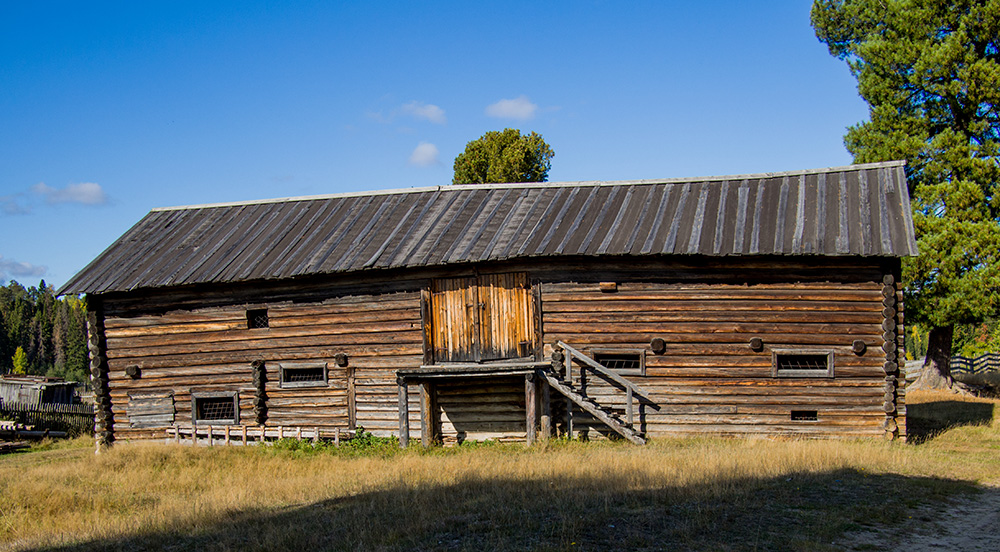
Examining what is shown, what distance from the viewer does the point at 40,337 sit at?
95812mm

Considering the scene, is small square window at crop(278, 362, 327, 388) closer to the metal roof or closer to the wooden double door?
the metal roof

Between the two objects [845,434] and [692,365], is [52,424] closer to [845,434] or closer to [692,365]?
[692,365]

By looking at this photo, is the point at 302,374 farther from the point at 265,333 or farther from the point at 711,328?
the point at 711,328

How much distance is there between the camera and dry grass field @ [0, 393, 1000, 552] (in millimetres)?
9148

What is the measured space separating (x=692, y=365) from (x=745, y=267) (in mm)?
2442

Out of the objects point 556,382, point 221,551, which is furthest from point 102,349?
point 221,551

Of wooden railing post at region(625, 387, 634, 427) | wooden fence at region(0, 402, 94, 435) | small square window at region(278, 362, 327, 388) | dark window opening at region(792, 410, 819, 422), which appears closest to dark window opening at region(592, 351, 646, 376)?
wooden railing post at region(625, 387, 634, 427)

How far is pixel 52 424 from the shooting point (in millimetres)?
27781

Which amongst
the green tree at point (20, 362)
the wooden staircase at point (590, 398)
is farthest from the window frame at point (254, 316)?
the green tree at point (20, 362)

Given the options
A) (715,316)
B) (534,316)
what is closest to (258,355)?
(534,316)

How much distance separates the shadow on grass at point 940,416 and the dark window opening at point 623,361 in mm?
5880

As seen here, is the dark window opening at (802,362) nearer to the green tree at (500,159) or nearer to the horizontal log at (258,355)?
the horizontal log at (258,355)

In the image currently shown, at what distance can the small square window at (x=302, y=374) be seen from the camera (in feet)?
65.5

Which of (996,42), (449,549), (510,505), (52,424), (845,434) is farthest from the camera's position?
(52,424)
